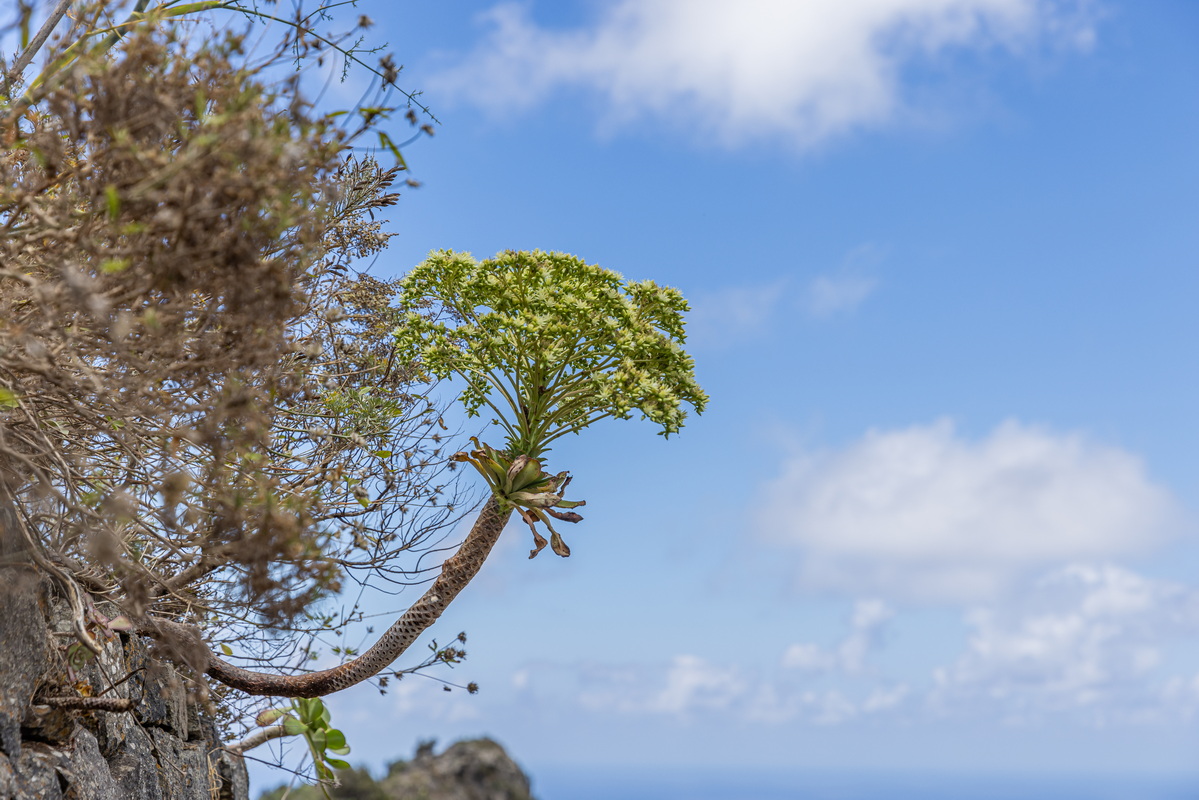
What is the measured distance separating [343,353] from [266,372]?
15.2ft

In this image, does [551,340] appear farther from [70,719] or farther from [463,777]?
[463,777]

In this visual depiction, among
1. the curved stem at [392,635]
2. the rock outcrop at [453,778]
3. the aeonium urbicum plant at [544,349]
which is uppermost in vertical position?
the aeonium urbicum plant at [544,349]

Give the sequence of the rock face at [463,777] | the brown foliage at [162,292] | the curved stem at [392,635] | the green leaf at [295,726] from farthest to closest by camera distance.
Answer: the rock face at [463,777] < the green leaf at [295,726] < the curved stem at [392,635] < the brown foliage at [162,292]

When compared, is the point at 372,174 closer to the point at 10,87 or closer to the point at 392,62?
the point at 10,87

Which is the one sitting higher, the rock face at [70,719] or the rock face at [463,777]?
the rock face at [70,719]

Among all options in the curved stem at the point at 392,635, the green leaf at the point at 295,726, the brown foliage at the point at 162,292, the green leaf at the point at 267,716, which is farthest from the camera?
the green leaf at the point at 267,716

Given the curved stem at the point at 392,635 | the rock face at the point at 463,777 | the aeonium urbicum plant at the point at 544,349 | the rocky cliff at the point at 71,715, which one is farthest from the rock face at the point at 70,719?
the rock face at the point at 463,777

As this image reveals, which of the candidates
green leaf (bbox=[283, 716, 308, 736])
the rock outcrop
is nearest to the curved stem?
green leaf (bbox=[283, 716, 308, 736])

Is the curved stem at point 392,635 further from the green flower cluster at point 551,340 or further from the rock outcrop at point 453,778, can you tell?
the rock outcrop at point 453,778

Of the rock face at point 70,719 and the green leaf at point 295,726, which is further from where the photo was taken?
the green leaf at point 295,726

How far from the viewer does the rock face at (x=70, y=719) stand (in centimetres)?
657

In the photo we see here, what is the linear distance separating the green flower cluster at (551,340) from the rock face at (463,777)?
25.2 metres

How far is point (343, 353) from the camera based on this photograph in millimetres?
10484

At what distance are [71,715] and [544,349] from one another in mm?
4614
